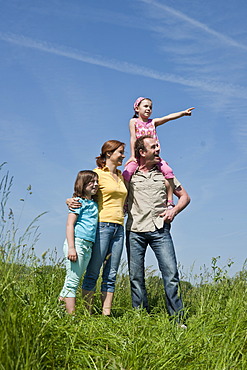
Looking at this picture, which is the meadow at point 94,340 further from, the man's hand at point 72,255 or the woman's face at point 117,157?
the woman's face at point 117,157

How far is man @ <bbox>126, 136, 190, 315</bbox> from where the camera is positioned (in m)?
5.32

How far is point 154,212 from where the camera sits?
17.5ft

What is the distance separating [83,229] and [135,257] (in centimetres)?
87

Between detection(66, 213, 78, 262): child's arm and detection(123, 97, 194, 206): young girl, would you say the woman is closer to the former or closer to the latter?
detection(66, 213, 78, 262): child's arm

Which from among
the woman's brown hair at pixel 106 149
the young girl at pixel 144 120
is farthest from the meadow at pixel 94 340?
the young girl at pixel 144 120

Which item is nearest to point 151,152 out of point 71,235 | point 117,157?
point 117,157

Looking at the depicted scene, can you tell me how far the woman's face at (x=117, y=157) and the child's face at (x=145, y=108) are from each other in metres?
1.35

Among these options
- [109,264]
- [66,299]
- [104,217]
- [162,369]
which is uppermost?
[104,217]

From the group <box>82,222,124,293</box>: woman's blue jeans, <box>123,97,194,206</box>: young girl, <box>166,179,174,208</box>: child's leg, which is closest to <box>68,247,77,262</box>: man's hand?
<box>82,222,124,293</box>: woman's blue jeans

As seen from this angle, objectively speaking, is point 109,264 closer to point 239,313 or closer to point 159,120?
point 239,313

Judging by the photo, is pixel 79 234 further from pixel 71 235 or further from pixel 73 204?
pixel 73 204

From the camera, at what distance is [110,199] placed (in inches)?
203

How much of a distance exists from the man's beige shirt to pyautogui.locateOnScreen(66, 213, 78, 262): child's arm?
842 millimetres

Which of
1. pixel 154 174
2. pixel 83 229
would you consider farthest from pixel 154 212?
pixel 83 229
